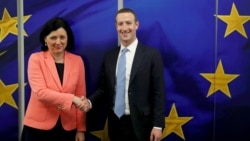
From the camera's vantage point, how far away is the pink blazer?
2256 millimetres

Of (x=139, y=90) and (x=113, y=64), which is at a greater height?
(x=113, y=64)

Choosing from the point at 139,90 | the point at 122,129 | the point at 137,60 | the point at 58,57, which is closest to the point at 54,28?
the point at 58,57

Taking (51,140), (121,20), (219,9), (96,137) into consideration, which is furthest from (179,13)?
(51,140)

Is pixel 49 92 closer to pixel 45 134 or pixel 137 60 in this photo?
pixel 45 134

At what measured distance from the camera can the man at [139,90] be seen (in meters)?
2.24

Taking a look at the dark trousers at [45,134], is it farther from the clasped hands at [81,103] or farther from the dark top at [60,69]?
the dark top at [60,69]

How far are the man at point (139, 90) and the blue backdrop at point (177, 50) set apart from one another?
0.42m

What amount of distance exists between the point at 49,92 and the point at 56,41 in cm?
41

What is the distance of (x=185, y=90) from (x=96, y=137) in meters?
0.93

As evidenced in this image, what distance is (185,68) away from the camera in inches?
107

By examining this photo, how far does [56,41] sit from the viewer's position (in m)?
2.35

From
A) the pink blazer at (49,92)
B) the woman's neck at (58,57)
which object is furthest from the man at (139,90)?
the woman's neck at (58,57)

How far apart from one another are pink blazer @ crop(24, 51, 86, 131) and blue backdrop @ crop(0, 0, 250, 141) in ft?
1.12

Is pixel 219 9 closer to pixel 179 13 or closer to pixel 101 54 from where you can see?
pixel 179 13
